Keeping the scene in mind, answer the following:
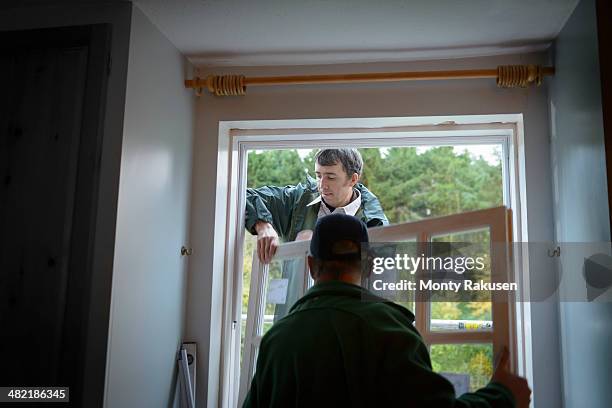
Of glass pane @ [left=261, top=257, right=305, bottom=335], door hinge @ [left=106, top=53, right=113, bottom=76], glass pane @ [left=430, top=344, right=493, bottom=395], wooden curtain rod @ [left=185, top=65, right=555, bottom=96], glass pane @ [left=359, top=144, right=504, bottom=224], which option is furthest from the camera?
glass pane @ [left=359, top=144, right=504, bottom=224]

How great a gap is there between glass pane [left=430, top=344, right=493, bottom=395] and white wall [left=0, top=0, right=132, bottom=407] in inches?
37.6

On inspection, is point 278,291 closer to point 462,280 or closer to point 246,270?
point 246,270

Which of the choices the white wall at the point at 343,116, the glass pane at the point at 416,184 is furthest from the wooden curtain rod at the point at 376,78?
the glass pane at the point at 416,184

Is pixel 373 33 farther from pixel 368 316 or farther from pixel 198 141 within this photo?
pixel 368 316

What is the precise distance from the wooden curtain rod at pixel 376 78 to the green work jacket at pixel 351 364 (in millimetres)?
1038

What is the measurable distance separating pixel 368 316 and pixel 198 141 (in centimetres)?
128

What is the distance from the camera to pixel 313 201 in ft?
7.32

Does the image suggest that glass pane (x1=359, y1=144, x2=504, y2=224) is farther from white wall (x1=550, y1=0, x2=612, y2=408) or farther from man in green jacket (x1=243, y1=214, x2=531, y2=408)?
man in green jacket (x1=243, y1=214, x2=531, y2=408)

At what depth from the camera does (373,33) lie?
6.01ft

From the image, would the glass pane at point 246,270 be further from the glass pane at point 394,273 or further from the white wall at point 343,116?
the glass pane at point 394,273

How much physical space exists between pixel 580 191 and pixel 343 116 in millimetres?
884

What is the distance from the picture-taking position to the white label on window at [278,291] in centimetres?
201

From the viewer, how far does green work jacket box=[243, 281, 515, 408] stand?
1034mm

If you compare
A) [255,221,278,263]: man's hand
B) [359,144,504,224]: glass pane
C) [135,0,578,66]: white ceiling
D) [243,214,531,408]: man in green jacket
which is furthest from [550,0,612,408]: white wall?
[359,144,504,224]: glass pane
